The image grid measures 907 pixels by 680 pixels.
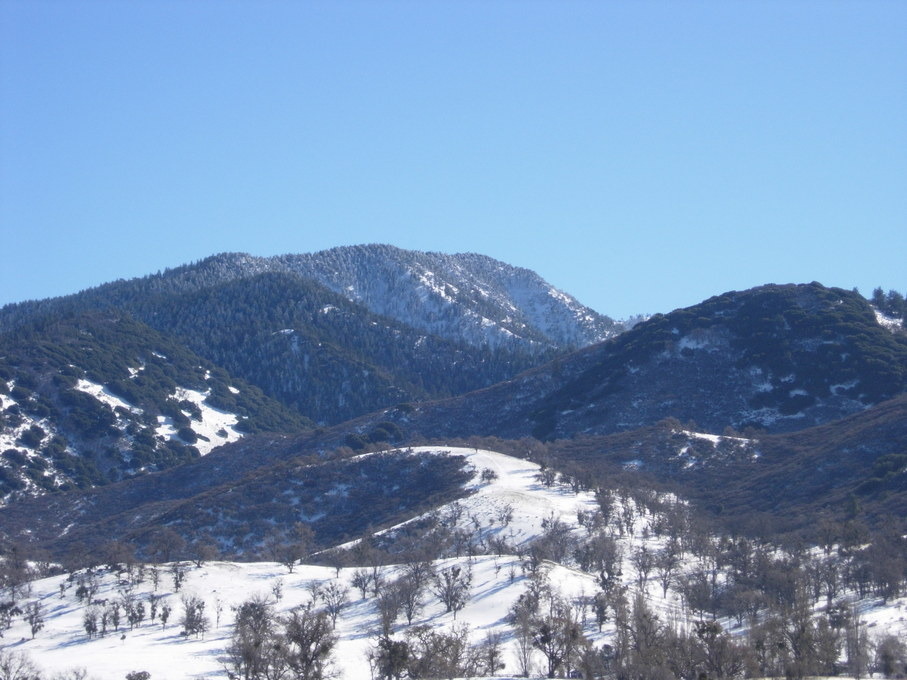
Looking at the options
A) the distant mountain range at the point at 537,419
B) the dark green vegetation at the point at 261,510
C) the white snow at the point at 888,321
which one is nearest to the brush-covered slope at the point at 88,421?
the distant mountain range at the point at 537,419

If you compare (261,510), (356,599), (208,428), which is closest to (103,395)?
(208,428)

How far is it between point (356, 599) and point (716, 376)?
9889cm

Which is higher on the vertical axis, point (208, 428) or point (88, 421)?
point (88, 421)

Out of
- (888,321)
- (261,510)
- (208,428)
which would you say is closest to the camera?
(261,510)

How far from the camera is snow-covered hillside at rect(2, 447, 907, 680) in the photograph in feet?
197

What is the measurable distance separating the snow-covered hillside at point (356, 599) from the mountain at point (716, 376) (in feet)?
187

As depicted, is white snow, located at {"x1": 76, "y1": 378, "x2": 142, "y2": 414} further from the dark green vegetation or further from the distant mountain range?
the dark green vegetation

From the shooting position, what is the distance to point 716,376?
162m

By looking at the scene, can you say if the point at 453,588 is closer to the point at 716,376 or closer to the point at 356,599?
the point at 356,599

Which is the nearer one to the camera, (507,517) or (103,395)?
(507,517)

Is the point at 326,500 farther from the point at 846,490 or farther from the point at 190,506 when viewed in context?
the point at 846,490

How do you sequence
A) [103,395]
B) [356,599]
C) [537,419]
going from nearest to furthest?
[356,599] < [537,419] < [103,395]

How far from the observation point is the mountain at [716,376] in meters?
150

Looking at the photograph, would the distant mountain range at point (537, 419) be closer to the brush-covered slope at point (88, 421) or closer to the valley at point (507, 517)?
the brush-covered slope at point (88, 421)
